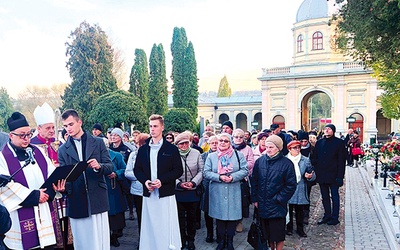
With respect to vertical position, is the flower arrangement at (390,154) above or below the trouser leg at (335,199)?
above

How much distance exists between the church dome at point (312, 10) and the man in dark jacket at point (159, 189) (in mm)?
41548

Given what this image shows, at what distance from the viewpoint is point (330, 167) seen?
21.9 ft

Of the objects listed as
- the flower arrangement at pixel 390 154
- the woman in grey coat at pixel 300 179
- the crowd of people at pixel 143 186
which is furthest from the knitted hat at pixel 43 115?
the flower arrangement at pixel 390 154

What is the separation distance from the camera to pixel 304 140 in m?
8.02

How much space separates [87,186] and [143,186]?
918mm

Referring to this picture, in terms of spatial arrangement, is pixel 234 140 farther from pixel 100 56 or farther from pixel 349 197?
pixel 100 56

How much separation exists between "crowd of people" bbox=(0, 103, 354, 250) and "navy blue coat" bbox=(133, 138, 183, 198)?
14mm

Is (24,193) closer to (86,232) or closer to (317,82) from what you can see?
(86,232)

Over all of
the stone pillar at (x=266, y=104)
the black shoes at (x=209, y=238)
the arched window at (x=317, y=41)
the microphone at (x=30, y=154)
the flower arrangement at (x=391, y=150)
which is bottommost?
the black shoes at (x=209, y=238)

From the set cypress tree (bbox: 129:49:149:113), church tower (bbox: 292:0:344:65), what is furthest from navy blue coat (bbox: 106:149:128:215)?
church tower (bbox: 292:0:344:65)

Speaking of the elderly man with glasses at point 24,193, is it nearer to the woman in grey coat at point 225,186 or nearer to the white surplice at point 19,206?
the white surplice at point 19,206

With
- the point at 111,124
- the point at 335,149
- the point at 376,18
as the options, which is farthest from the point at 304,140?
the point at 111,124

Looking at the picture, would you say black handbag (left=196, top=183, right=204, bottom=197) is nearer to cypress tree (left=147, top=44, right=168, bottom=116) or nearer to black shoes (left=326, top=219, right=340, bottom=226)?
black shoes (left=326, top=219, right=340, bottom=226)

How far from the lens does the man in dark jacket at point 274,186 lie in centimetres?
465
